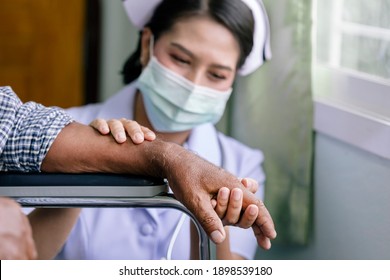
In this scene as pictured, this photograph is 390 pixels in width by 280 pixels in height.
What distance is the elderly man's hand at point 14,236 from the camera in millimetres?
880

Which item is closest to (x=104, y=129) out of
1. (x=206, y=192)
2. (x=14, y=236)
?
(x=206, y=192)

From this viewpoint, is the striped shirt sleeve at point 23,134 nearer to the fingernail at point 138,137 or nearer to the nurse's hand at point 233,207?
the fingernail at point 138,137

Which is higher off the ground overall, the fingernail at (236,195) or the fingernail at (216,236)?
the fingernail at (236,195)

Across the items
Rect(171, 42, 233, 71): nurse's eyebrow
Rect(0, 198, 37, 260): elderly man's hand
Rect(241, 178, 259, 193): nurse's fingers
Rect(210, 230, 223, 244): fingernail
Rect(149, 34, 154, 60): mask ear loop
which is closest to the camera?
Rect(0, 198, 37, 260): elderly man's hand

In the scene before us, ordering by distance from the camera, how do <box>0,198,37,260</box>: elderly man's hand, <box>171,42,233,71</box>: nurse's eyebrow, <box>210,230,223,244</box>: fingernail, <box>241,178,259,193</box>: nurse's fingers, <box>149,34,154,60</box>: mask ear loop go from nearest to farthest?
<box>0,198,37,260</box>: elderly man's hand < <box>210,230,223,244</box>: fingernail < <box>241,178,259,193</box>: nurse's fingers < <box>171,42,233,71</box>: nurse's eyebrow < <box>149,34,154,60</box>: mask ear loop

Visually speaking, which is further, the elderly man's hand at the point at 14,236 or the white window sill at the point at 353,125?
the white window sill at the point at 353,125

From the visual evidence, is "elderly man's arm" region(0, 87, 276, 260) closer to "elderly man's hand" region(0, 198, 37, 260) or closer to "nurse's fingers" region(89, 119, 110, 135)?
"nurse's fingers" region(89, 119, 110, 135)

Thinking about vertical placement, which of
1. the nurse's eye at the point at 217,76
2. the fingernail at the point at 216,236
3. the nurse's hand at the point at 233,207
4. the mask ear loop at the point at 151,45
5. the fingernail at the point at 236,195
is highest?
the fingernail at the point at 236,195

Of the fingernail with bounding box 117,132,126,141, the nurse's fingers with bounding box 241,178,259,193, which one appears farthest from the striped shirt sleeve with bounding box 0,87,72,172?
the nurse's fingers with bounding box 241,178,259,193

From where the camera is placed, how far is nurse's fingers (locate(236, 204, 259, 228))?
1.20m

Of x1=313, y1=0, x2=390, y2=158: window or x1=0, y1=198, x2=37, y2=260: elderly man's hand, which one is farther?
x1=313, y1=0, x2=390, y2=158: window

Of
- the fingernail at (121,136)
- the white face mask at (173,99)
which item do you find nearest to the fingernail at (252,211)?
the fingernail at (121,136)

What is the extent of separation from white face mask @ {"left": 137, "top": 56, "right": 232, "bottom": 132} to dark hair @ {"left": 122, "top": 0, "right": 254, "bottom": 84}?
0.36 feet
